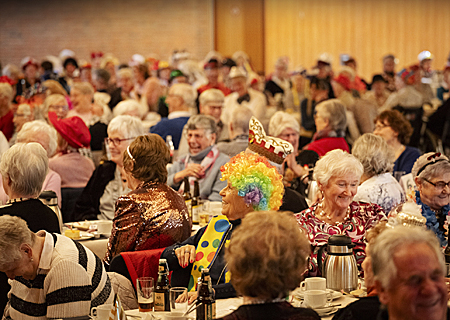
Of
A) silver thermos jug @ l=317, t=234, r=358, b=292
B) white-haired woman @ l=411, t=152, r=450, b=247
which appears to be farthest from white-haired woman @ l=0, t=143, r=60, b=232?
white-haired woman @ l=411, t=152, r=450, b=247

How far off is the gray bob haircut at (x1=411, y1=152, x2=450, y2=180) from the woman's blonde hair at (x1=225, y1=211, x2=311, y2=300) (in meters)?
1.84

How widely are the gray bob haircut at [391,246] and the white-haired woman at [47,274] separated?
1.28 metres

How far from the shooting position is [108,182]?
4.92 metres

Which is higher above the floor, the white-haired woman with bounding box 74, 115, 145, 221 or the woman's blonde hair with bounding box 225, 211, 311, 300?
the woman's blonde hair with bounding box 225, 211, 311, 300

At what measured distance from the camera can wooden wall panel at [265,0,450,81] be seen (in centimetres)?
1538

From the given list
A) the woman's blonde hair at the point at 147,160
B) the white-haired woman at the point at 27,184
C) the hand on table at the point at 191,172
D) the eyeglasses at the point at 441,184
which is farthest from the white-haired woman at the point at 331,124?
the white-haired woman at the point at 27,184

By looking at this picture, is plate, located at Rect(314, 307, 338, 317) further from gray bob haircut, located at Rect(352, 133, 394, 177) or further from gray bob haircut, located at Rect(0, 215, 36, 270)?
gray bob haircut, located at Rect(352, 133, 394, 177)

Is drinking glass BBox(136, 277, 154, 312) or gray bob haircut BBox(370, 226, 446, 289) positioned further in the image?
drinking glass BBox(136, 277, 154, 312)

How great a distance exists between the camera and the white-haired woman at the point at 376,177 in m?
4.03

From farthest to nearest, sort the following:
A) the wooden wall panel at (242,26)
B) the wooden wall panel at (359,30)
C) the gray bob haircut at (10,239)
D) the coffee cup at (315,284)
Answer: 1. the wooden wall panel at (242,26)
2. the wooden wall panel at (359,30)
3. the coffee cup at (315,284)
4. the gray bob haircut at (10,239)

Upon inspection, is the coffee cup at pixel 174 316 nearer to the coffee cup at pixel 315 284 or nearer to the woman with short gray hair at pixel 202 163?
the coffee cup at pixel 315 284

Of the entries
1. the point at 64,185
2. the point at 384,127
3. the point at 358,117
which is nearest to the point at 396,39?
the point at 358,117

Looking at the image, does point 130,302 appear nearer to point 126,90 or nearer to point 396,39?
point 126,90

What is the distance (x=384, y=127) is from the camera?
5.55 m
